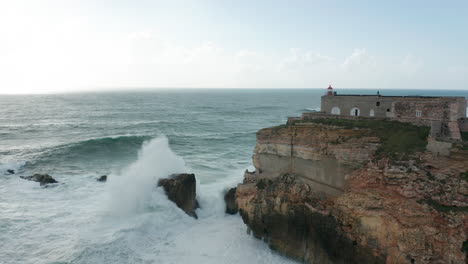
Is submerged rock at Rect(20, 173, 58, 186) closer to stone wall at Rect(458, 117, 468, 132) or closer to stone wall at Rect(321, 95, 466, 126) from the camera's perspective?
stone wall at Rect(321, 95, 466, 126)

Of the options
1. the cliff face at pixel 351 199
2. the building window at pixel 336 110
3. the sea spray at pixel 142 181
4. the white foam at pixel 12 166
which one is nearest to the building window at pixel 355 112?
the building window at pixel 336 110

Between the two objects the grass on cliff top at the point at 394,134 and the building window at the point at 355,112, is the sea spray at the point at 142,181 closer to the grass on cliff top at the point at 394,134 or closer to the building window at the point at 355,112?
the grass on cliff top at the point at 394,134

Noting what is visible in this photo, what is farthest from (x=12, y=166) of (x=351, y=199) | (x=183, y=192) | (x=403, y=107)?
(x=403, y=107)

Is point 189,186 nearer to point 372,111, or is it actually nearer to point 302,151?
point 302,151

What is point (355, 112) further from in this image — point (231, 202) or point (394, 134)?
point (231, 202)

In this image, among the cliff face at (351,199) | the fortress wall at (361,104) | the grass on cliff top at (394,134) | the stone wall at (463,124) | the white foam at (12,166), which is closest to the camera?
the cliff face at (351,199)

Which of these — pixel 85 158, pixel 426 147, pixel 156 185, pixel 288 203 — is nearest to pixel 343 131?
pixel 426 147

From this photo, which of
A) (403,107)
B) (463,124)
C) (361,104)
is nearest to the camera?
(463,124)
